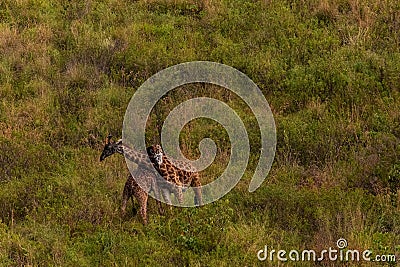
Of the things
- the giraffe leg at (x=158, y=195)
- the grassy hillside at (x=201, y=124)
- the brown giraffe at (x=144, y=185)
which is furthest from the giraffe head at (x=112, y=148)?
the giraffe leg at (x=158, y=195)

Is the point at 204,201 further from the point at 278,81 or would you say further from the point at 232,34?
the point at 232,34

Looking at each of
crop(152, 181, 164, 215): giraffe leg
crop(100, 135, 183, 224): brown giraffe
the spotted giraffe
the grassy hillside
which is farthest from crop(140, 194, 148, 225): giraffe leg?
the spotted giraffe

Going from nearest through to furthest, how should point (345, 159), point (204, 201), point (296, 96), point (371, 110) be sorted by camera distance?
point (204, 201)
point (345, 159)
point (371, 110)
point (296, 96)

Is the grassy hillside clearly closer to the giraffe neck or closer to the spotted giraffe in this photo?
the spotted giraffe

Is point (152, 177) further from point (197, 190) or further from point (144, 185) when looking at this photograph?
point (197, 190)

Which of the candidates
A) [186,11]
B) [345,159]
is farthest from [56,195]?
[186,11]

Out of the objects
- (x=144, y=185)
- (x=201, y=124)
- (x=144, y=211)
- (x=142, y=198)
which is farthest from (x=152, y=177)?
(x=201, y=124)

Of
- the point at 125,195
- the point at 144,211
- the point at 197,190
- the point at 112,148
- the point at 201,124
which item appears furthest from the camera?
the point at 201,124
